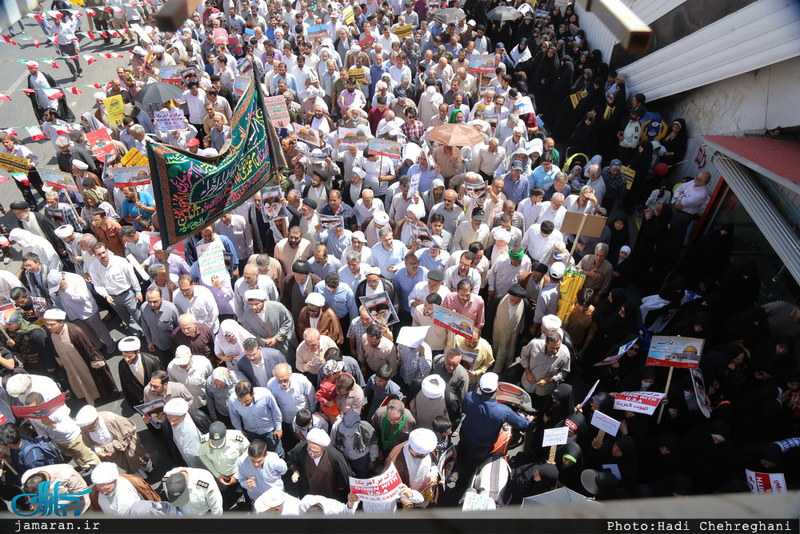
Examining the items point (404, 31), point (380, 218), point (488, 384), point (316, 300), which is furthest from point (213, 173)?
point (404, 31)

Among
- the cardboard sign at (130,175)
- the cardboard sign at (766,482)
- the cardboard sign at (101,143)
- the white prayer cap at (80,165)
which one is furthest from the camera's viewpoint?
the cardboard sign at (101,143)

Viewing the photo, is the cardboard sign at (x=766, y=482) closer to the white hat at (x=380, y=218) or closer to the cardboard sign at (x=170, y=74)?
the white hat at (x=380, y=218)

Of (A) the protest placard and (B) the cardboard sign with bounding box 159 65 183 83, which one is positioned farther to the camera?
(B) the cardboard sign with bounding box 159 65 183 83

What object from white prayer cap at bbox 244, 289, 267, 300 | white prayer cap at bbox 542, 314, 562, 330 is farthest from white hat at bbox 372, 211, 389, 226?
white prayer cap at bbox 542, 314, 562, 330

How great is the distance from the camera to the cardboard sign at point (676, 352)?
17.6 ft

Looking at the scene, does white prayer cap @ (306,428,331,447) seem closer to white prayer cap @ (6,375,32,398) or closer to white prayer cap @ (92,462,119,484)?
white prayer cap @ (92,462,119,484)

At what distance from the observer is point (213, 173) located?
5523 mm

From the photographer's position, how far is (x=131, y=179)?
333 inches

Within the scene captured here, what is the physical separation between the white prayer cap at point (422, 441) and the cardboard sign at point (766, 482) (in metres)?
2.84

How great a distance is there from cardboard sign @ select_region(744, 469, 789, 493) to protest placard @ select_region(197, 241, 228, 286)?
6.28m

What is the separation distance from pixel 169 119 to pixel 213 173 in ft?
17.3

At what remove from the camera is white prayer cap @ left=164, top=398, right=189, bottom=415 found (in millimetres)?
5266

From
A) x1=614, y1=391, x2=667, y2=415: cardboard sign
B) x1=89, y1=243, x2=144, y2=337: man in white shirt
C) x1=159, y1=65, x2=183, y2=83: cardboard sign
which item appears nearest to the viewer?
x1=614, y1=391, x2=667, y2=415: cardboard sign

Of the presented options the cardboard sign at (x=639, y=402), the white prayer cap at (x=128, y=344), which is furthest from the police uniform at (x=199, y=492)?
the cardboard sign at (x=639, y=402)
